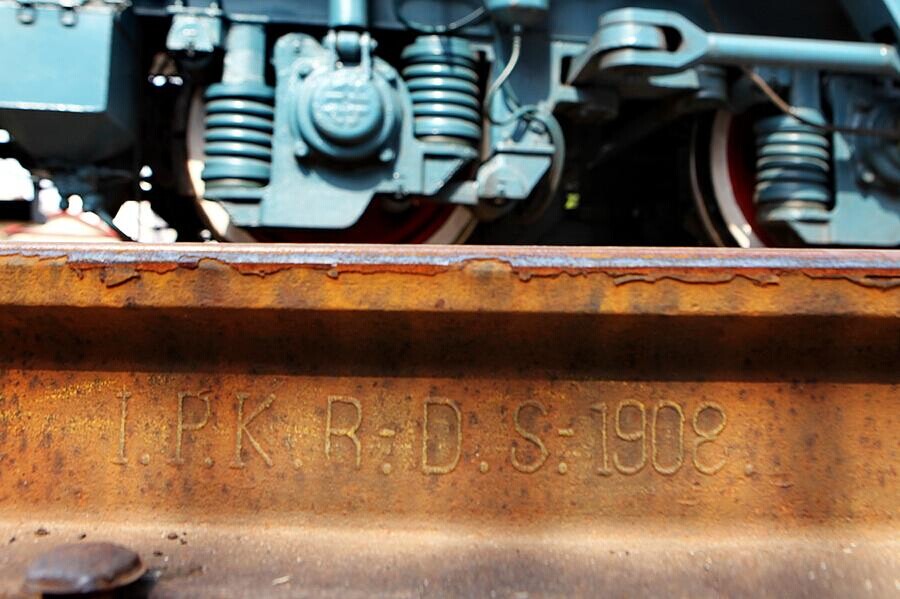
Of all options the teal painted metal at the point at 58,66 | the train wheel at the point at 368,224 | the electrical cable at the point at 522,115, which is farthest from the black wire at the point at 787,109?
the teal painted metal at the point at 58,66

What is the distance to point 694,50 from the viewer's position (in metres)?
2.52

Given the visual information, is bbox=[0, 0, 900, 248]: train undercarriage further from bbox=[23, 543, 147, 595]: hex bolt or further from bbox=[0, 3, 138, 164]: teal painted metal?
bbox=[23, 543, 147, 595]: hex bolt

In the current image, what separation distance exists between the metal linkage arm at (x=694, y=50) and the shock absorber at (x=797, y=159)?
0.89 ft

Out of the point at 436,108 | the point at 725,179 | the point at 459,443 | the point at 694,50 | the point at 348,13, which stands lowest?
the point at 459,443

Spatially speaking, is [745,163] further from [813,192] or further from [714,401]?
[714,401]

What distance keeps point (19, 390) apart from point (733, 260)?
92 centimetres

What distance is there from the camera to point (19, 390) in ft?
3.46

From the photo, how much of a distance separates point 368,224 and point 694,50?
1.25 metres

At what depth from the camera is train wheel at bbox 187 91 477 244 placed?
2.81 m

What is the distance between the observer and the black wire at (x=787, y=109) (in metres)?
2.71

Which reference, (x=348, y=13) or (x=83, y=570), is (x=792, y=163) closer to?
(x=348, y=13)

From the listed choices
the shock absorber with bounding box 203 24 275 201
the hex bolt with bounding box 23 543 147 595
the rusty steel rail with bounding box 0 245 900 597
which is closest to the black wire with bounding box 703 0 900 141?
the shock absorber with bounding box 203 24 275 201

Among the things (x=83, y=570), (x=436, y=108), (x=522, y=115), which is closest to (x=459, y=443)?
(x=83, y=570)

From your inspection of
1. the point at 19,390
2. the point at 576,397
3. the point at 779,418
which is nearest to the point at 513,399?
the point at 576,397
